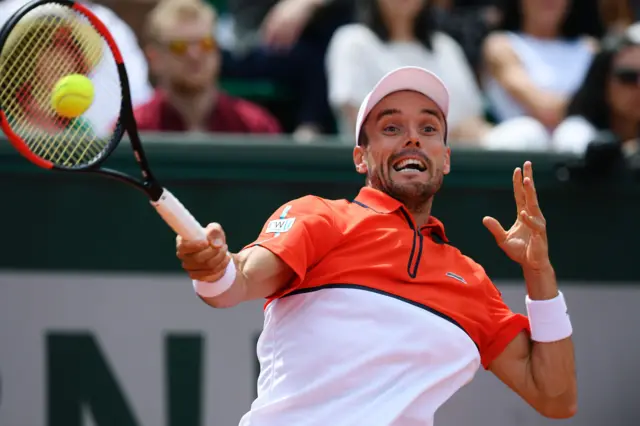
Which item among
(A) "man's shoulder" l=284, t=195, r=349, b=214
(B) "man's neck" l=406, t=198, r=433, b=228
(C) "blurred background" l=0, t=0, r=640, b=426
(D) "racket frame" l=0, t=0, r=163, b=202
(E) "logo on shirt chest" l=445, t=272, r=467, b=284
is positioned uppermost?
(D) "racket frame" l=0, t=0, r=163, b=202

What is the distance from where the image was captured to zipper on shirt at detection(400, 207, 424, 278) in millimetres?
2973

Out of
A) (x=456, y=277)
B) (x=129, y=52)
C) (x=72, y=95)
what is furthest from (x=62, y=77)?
(x=129, y=52)

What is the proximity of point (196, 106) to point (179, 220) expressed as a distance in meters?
2.40

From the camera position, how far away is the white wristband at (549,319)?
313 centimetres

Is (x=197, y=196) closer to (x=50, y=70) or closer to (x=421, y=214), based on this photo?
(x=50, y=70)

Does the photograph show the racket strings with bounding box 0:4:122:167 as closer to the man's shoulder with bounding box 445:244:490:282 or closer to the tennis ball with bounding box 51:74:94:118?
the tennis ball with bounding box 51:74:94:118

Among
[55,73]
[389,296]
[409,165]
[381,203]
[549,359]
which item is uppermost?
[55,73]

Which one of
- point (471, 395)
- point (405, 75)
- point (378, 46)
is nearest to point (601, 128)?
point (378, 46)

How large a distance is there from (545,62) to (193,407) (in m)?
2.61

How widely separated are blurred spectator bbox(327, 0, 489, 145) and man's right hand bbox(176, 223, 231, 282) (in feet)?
8.41

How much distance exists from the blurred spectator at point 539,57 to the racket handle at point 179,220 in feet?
9.19

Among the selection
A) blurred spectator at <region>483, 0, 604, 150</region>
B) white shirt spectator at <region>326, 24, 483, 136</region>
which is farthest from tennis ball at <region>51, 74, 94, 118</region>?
blurred spectator at <region>483, 0, 604, 150</region>

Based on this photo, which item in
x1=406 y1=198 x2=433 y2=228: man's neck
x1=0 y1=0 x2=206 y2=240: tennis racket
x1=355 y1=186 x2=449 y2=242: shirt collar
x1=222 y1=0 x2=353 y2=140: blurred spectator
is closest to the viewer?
x1=0 y1=0 x2=206 y2=240: tennis racket

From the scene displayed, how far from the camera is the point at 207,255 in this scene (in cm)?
253
